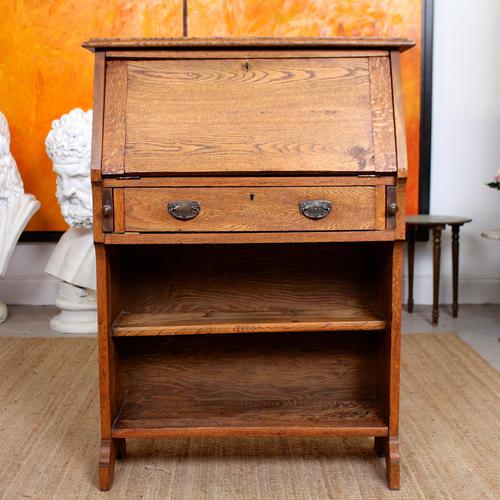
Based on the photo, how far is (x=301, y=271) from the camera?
2828mm

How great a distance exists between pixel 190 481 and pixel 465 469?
42.6 inches

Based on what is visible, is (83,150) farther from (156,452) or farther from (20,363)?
(156,452)

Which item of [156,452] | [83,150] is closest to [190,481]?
[156,452]

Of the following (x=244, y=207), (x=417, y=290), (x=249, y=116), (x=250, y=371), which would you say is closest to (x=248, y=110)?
(x=249, y=116)

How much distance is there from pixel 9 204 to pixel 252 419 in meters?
2.93

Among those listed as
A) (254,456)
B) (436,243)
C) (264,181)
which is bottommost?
(254,456)

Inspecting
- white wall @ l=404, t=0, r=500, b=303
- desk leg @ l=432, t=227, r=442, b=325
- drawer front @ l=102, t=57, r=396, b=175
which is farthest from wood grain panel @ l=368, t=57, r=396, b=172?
white wall @ l=404, t=0, r=500, b=303

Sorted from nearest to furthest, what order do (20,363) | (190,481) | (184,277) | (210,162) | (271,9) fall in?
(210,162)
(190,481)
(184,277)
(20,363)
(271,9)

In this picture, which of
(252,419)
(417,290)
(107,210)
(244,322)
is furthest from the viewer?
(417,290)

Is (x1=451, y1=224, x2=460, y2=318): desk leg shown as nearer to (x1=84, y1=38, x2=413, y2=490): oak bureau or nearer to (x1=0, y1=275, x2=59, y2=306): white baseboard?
(x1=84, y1=38, x2=413, y2=490): oak bureau

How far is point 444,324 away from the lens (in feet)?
16.0

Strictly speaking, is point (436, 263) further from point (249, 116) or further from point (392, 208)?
point (249, 116)

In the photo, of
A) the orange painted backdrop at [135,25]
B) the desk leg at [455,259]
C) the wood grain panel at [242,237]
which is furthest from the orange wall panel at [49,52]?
the wood grain panel at [242,237]

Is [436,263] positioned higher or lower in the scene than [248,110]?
lower
